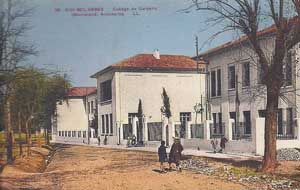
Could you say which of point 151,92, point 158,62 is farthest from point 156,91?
A: point 158,62

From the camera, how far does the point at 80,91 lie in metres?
11.0

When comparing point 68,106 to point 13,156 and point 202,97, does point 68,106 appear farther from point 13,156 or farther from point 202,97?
point 202,97

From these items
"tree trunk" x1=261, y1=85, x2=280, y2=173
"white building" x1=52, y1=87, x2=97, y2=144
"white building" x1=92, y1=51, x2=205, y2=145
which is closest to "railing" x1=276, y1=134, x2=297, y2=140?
"tree trunk" x1=261, y1=85, x2=280, y2=173

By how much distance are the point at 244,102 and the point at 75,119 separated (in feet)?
30.1

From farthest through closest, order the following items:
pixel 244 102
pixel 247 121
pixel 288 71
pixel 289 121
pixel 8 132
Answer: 1. pixel 244 102
2. pixel 247 121
3. pixel 289 121
4. pixel 288 71
5. pixel 8 132

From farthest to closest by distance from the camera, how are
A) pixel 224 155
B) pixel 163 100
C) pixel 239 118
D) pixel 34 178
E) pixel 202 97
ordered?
pixel 239 118 < pixel 224 155 < pixel 202 97 < pixel 163 100 < pixel 34 178

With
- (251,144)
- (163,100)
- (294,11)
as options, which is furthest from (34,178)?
(251,144)

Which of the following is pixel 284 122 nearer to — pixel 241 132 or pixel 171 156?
pixel 241 132

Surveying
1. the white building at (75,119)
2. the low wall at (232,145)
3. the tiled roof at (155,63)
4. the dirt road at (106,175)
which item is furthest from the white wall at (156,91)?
the low wall at (232,145)

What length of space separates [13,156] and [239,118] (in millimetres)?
10513

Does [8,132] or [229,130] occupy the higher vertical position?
[8,132]

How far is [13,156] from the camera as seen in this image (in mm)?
10828

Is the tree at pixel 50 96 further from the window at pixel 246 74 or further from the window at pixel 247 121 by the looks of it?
the window at pixel 247 121

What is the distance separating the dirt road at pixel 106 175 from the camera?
10.2 m
